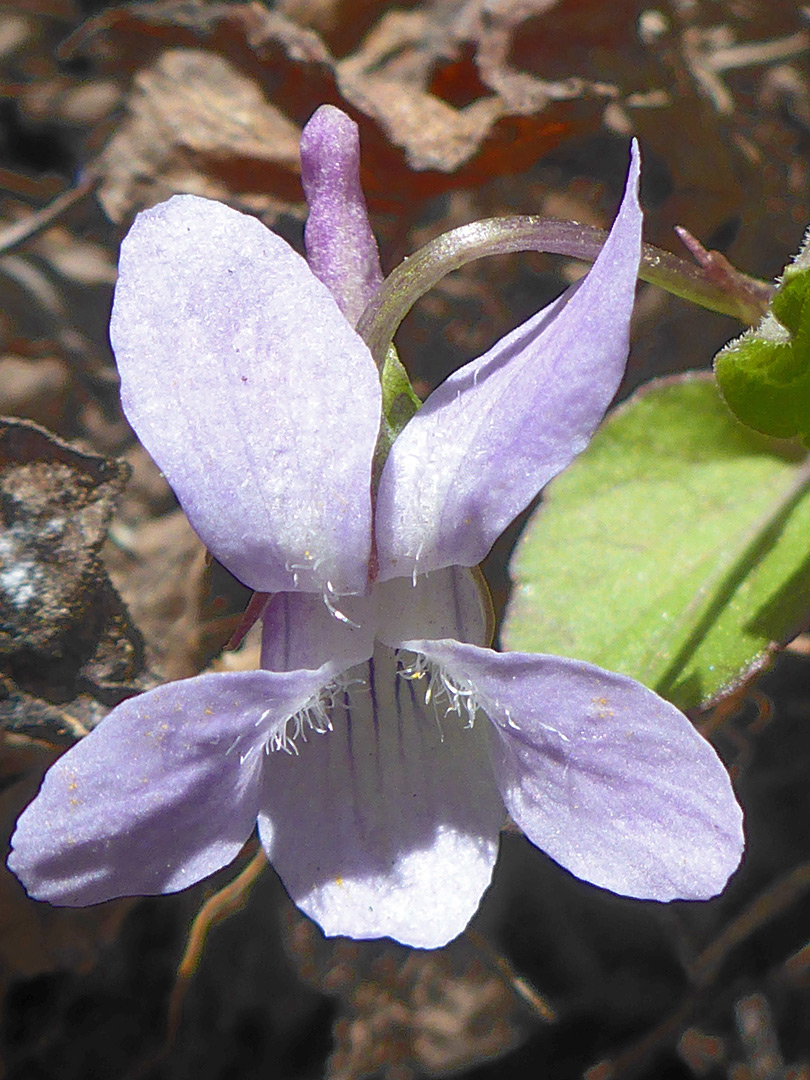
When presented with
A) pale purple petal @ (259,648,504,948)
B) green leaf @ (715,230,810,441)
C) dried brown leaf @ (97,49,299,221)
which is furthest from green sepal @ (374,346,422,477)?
dried brown leaf @ (97,49,299,221)

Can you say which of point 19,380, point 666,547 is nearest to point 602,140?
point 666,547

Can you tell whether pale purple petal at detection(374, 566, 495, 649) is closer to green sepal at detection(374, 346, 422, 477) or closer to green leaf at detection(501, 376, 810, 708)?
green sepal at detection(374, 346, 422, 477)

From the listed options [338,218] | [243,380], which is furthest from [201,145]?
[243,380]

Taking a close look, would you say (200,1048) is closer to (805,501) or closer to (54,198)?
(805,501)

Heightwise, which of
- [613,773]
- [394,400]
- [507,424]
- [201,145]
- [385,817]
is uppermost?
[507,424]

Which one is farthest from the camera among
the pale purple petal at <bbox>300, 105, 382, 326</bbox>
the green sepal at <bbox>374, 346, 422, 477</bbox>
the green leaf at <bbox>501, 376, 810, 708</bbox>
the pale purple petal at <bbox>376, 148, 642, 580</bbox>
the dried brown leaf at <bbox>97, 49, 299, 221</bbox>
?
the dried brown leaf at <bbox>97, 49, 299, 221</bbox>

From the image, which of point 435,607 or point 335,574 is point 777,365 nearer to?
point 435,607

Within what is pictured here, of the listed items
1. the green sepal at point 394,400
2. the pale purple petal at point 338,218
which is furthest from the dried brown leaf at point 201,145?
the green sepal at point 394,400
